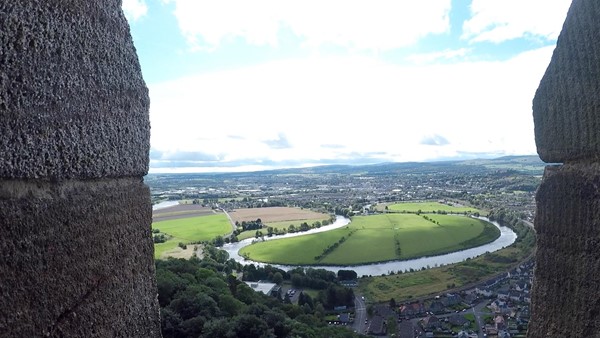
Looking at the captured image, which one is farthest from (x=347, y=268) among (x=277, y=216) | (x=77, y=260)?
(x=77, y=260)

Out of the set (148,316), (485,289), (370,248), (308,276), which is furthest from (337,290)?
(148,316)

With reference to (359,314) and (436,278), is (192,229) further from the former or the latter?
(359,314)

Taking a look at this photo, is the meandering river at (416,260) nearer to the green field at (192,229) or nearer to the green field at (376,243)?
the green field at (376,243)

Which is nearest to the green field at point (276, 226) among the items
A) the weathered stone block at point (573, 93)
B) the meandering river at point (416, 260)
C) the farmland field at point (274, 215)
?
the farmland field at point (274, 215)

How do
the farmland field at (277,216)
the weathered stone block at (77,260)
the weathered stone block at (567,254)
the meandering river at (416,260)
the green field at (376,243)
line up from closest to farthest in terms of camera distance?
1. the weathered stone block at (77,260)
2. the weathered stone block at (567,254)
3. the meandering river at (416,260)
4. the green field at (376,243)
5. the farmland field at (277,216)

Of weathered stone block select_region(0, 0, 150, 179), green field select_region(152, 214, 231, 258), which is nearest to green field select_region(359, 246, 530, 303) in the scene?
green field select_region(152, 214, 231, 258)

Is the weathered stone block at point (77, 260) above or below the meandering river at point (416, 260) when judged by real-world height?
above

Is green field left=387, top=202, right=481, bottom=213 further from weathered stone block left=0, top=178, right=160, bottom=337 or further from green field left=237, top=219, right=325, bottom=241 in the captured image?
weathered stone block left=0, top=178, right=160, bottom=337
